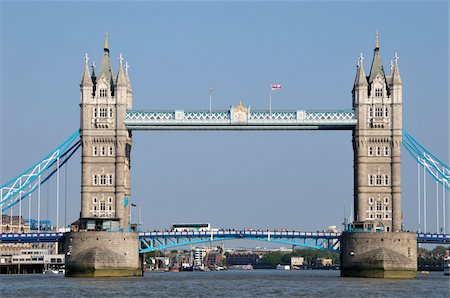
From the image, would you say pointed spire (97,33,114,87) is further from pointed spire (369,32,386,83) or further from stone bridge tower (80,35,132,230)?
pointed spire (369,32,386,83)

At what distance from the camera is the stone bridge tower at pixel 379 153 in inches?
5349

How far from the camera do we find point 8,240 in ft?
456

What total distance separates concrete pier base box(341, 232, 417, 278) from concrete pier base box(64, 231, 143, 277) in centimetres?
2442

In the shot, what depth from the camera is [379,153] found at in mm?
136375

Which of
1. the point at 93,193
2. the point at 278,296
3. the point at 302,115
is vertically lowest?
the point at 278,296

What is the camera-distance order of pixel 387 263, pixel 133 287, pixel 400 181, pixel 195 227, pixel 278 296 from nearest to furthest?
pixel 278 296
pixel 133 287
pixel 387 263
pixel 400 181
pixel 195 227

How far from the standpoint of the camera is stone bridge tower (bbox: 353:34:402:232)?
135875 millimetres

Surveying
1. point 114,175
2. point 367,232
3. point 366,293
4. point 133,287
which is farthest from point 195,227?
point 366,293

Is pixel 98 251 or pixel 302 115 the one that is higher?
pixel 302 115

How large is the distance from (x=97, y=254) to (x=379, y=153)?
33805 mm

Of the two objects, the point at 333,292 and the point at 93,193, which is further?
the point at 93,193

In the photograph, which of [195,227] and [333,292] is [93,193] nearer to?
[195,227]

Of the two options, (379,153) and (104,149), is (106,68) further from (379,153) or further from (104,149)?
(379,153)

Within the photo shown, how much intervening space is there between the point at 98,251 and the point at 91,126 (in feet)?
53.9
